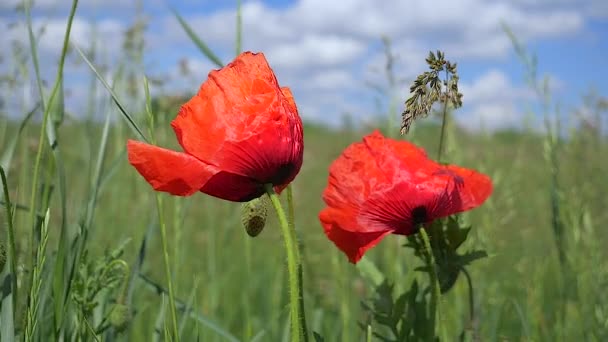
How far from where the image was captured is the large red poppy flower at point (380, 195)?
87cm

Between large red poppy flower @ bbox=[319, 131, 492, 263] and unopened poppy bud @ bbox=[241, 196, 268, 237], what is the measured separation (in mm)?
143

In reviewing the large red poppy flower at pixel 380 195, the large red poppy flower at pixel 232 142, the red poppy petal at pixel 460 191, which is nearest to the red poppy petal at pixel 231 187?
the large red poppy flower at pixel 232 142

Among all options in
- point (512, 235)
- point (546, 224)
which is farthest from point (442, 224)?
point (546, 224)

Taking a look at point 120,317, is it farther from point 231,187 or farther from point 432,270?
point 432,270

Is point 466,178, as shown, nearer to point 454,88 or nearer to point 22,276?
point 454,88

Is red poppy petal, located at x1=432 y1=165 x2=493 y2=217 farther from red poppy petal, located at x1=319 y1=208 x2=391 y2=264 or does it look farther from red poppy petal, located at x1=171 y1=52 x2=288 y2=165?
red poppy petal, located at x1=171 y1=52 x2=288 y2=165

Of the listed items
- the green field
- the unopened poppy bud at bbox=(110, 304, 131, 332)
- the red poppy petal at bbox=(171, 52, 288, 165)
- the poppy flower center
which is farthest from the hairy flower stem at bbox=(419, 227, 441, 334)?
the unopened poppy bud at bbox=(110, 304, 131, 332)

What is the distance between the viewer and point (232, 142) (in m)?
0.71

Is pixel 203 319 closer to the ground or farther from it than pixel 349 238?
closer to the ground

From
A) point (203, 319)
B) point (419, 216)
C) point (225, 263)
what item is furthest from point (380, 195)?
point (225, 263)

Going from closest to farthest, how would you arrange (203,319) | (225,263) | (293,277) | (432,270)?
(293,277) < (432,270) < (203,319) < (225,263)

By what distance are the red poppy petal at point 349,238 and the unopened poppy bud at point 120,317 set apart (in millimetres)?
288

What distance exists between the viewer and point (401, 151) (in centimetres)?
92

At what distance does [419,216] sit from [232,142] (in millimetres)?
290
